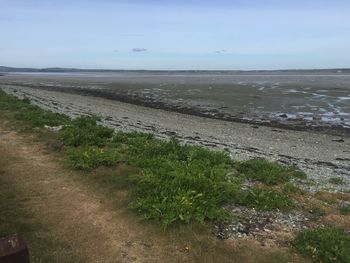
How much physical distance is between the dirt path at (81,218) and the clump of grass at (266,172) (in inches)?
145

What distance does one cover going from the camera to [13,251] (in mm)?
4152

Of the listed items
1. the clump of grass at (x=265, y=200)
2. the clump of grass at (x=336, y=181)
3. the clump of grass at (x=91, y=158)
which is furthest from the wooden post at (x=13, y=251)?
the clump of grass at (x=336, y=181)

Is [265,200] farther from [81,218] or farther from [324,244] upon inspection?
[81,218]

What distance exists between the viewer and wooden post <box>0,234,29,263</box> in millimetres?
4117

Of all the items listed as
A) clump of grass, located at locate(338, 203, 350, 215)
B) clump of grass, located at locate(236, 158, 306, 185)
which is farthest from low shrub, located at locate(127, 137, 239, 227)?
clump of grass, located at locate(338, 203, 350, 215)

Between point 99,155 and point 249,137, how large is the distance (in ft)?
43.0

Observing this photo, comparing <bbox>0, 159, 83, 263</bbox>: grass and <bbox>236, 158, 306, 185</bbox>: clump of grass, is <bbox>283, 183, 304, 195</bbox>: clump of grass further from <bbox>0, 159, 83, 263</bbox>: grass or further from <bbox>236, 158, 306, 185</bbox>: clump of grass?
<bbox>0, 159, 83, 263</bbox>: grass

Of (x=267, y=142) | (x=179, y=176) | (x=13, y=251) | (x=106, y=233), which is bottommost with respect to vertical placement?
(x=267, y=142)

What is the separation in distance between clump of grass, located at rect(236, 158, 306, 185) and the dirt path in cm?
368

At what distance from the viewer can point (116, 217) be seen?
698cm

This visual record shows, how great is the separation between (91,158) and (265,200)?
4.17m

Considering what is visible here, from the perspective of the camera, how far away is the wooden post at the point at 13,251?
13.5ft

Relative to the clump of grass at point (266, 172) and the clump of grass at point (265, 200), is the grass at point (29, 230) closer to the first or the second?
the clump of grass at point (265, 200)

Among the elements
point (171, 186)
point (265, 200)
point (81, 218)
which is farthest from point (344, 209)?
point (81, 218)
